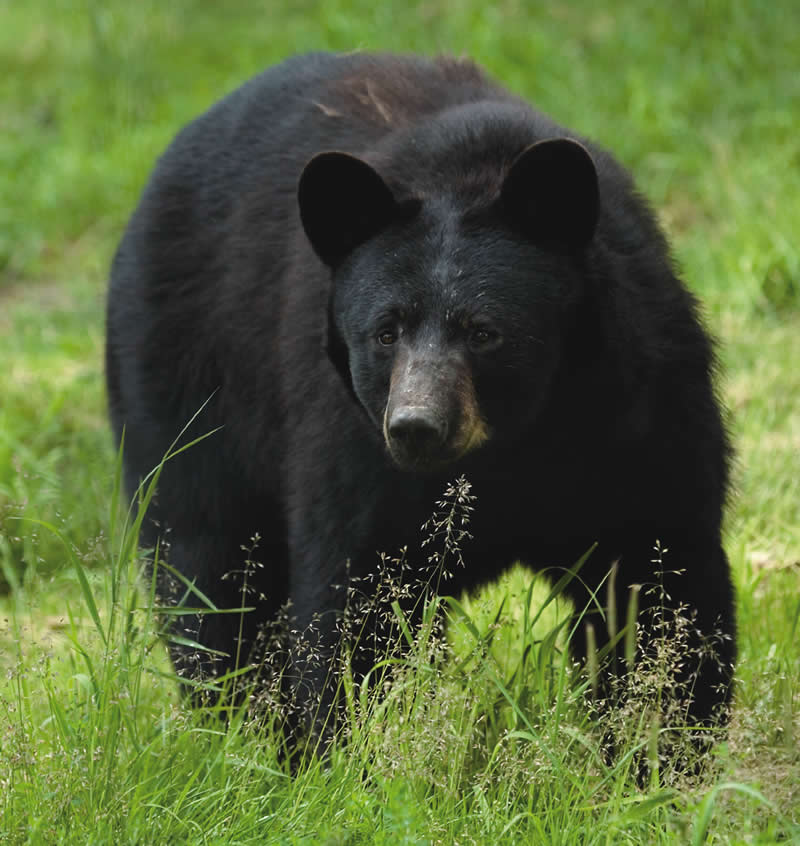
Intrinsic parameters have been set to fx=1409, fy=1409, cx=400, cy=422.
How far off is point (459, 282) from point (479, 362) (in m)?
0.19

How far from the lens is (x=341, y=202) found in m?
3.30

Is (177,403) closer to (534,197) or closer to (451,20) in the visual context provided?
(534,197)

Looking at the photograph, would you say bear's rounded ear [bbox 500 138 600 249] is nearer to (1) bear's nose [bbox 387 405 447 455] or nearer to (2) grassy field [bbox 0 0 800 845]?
(1) bear's nose [bbox 387 405 447 455]

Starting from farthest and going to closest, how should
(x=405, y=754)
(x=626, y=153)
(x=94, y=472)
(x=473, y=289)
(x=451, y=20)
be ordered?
(x=451, y=20) → (x=626, y=153) → (x=94, y=472) → (x=473, y=289) → (x=405, y=754)

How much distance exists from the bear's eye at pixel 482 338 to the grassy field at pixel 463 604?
2.00 feet

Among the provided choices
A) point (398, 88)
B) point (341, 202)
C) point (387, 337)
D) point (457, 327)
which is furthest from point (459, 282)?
point (398, 88)

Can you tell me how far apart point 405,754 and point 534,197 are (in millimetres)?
1293

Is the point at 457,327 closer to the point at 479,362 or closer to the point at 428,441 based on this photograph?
the point at 479,362

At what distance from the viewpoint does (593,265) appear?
330 centimetres

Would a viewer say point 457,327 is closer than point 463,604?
Yes

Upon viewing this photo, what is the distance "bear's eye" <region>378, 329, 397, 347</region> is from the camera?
3.23m

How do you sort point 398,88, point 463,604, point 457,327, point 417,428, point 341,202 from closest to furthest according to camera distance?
point 417,428
point 457,327
point 341,202
point 463,604
point 398,88

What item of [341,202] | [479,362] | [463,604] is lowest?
[463,604]

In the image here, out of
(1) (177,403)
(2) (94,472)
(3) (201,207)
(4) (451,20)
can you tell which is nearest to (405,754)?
(1) (177,403)
